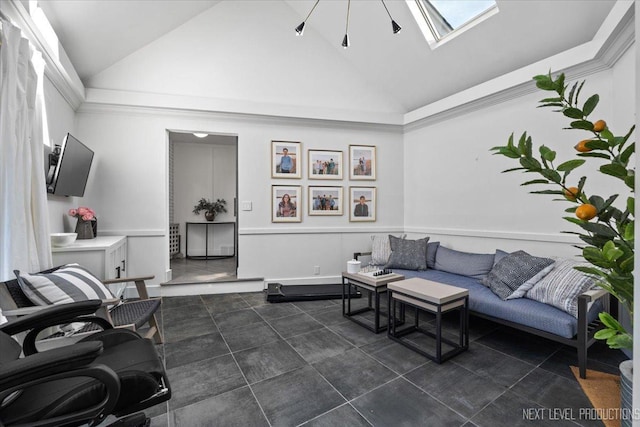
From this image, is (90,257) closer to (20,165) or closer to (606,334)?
(20,165)

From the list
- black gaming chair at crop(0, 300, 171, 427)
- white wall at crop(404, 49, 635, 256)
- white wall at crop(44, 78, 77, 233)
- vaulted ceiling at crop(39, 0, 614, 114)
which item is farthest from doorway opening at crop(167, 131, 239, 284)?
black gaming chair at crop(0, 300, 171, 427)

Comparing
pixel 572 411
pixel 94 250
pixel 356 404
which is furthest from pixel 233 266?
pixel 572 411

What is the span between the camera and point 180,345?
8.44 ft

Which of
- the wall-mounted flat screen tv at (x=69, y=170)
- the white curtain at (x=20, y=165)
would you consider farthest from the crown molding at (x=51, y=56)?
the wall-mounted flat screen tv at (x=69, y=170)

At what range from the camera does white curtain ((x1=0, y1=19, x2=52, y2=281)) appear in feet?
6.06

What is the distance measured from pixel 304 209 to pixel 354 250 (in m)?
1.09

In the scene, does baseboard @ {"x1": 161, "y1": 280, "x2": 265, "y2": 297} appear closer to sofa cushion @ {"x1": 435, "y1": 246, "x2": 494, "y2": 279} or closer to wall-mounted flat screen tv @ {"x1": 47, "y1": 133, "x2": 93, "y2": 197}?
wall-mounted flat screen tv @ {"x1": 47, "y1": 133, "x2": 93, "y2": 197}

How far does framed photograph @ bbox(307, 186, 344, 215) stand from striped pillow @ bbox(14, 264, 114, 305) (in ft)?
9.55

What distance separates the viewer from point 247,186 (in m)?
4.29

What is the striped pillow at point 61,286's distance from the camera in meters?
1.80

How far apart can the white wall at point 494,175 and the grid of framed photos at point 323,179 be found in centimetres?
76

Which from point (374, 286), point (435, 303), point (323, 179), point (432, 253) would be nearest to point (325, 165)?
point (323, 179)

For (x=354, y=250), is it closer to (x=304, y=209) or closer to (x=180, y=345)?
(x=304, y=209)

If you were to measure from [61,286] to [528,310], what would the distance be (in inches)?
141
